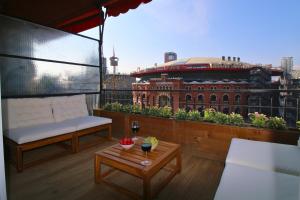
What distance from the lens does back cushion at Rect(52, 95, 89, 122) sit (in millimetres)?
3242

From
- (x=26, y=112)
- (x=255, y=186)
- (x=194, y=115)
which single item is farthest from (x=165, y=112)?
(x=26, y=112)

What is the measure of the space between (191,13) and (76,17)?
4.27 meters

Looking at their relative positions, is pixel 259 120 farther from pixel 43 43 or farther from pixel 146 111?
pixel 43 43

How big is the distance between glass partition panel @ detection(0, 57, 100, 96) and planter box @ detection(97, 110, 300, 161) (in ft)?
4.37

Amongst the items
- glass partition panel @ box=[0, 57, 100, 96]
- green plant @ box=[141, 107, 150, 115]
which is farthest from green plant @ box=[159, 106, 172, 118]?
glass partition panel @ box=[0, 57, 100, 96]

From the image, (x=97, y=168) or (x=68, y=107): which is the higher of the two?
(x=68, y=107)

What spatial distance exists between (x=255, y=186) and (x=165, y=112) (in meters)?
2.21

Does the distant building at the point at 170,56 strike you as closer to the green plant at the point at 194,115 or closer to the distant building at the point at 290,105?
the green plant at the point at 194,115

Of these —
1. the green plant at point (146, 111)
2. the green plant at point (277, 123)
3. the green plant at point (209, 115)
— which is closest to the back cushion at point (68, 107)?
the green plant at point (146, 111)

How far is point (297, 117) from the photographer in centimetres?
237

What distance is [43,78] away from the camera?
3350 millimetres

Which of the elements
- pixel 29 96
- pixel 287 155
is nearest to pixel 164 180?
pixel 287 155

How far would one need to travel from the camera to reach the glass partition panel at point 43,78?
293 cm

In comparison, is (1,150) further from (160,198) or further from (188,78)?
(188,78)
